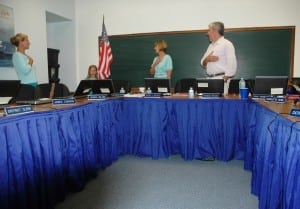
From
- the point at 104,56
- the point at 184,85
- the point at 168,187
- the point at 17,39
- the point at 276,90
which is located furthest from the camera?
the point at 104,56

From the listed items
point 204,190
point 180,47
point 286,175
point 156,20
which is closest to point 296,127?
point 286,175

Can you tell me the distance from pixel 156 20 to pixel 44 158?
12.9ft

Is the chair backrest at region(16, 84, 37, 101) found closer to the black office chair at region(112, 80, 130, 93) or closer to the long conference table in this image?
the long conference table

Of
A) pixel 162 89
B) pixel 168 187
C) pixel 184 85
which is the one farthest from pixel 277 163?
pixel 184 85

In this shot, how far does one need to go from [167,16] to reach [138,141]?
9.50 feet

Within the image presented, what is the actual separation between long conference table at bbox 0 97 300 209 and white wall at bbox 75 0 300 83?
2455mm

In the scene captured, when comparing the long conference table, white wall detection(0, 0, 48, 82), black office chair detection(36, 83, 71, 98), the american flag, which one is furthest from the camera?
the american flag

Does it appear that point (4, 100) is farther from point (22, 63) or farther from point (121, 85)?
point (121, 85)

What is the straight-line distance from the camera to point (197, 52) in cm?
498

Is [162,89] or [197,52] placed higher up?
[197,52]

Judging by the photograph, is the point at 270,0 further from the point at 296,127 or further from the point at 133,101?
the point at 296,127

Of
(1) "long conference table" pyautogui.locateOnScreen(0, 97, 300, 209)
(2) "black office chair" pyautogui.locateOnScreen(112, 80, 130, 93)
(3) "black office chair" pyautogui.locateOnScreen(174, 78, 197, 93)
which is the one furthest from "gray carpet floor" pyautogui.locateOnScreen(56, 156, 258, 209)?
(2) "black office chair" pyautogui.locateOnScreen(112, 80, 130, 93)

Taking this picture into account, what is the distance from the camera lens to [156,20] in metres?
5.12

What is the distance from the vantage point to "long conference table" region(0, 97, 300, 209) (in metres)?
1.57
